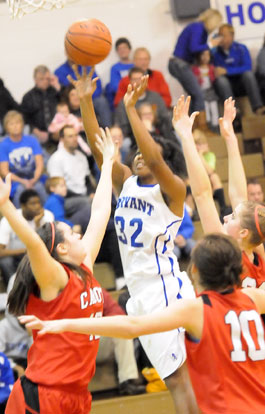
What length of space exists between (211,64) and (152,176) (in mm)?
7169

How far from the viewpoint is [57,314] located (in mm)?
3682

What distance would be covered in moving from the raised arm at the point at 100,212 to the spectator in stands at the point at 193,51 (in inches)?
269

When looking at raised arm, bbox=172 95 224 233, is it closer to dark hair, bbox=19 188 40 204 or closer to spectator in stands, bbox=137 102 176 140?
dark hair, bbox=19 188 40 204

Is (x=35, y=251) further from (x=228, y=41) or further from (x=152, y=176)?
(x=228, y=41)

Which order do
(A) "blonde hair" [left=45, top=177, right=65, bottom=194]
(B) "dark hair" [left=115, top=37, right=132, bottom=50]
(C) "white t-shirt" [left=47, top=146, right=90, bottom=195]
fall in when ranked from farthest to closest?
(B) "dark hair" [left=115, top=37, right=132, bottom=50]
(C) "white t-shirt" [left=47, top=146, right=90, bottom=195]
(A) "blonde hair" [left=45, top=177, right=65, bottom=194]

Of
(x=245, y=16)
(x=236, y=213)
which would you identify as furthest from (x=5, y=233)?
(x=245, y=16)

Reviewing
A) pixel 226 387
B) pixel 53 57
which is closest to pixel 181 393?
pixel 226 387

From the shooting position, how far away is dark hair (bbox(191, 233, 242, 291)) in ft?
10.3

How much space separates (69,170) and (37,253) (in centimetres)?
565

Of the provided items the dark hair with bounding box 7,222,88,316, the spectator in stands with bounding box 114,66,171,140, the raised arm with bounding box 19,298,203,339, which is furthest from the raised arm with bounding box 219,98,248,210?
the spectator in stands with bounding box 114,66,171,140

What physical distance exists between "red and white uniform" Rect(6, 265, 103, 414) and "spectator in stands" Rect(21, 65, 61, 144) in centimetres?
682

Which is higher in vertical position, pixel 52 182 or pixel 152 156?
pixel 152 156

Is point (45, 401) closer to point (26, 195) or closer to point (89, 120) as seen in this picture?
point (89, 120)

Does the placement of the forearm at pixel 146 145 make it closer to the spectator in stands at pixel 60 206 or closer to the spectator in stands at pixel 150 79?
the spectator in stands at pixel 60 206
